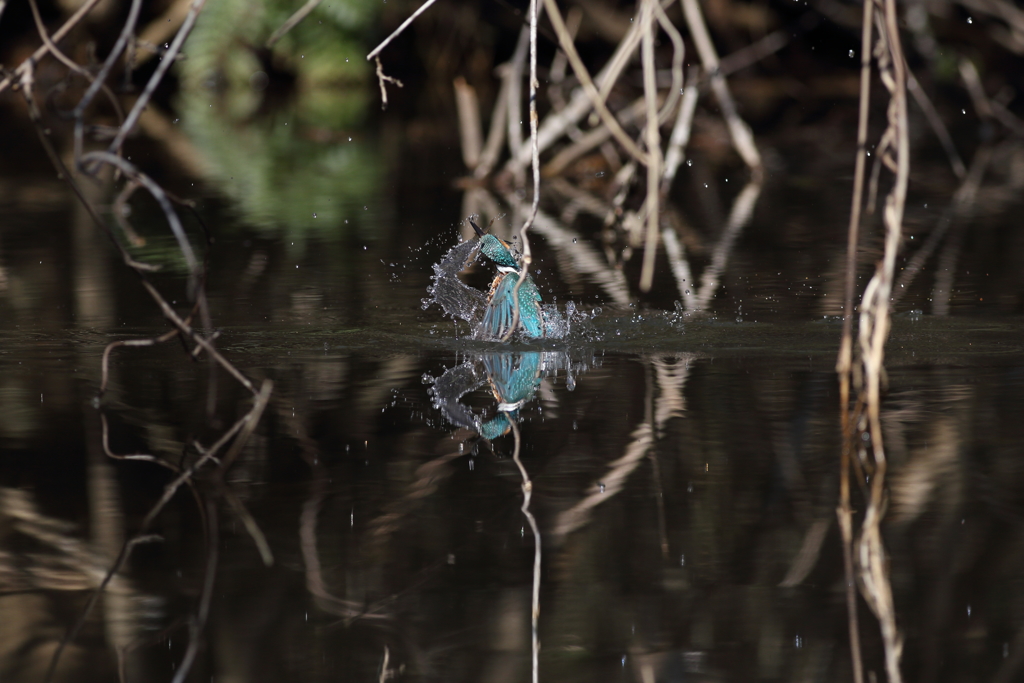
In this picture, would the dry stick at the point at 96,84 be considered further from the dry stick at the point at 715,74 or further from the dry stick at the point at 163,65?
the dry stick at the point at 715,74

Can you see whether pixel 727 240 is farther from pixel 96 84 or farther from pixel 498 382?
pixel 96 84

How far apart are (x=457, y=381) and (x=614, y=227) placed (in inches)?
171

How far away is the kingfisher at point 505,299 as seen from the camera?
631cm

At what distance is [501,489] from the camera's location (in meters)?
4.21

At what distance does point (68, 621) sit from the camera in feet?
10.8

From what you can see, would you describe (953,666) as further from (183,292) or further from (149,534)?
(183,292)

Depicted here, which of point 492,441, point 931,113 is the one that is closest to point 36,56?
point 492,441

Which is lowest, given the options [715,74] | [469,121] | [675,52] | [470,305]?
[470,305]

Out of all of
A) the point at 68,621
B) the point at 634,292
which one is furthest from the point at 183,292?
the point at 68,621

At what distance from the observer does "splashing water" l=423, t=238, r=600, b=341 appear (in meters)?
6.49

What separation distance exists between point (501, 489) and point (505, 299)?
6.98 ft

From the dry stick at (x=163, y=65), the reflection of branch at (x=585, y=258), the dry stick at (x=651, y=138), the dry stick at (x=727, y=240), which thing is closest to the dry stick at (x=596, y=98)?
the dry stick at (x=651, y=138)

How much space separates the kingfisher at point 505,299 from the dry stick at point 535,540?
136 centimetres

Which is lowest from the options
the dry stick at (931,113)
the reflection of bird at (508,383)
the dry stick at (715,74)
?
the reflection of bird at (508,383)
